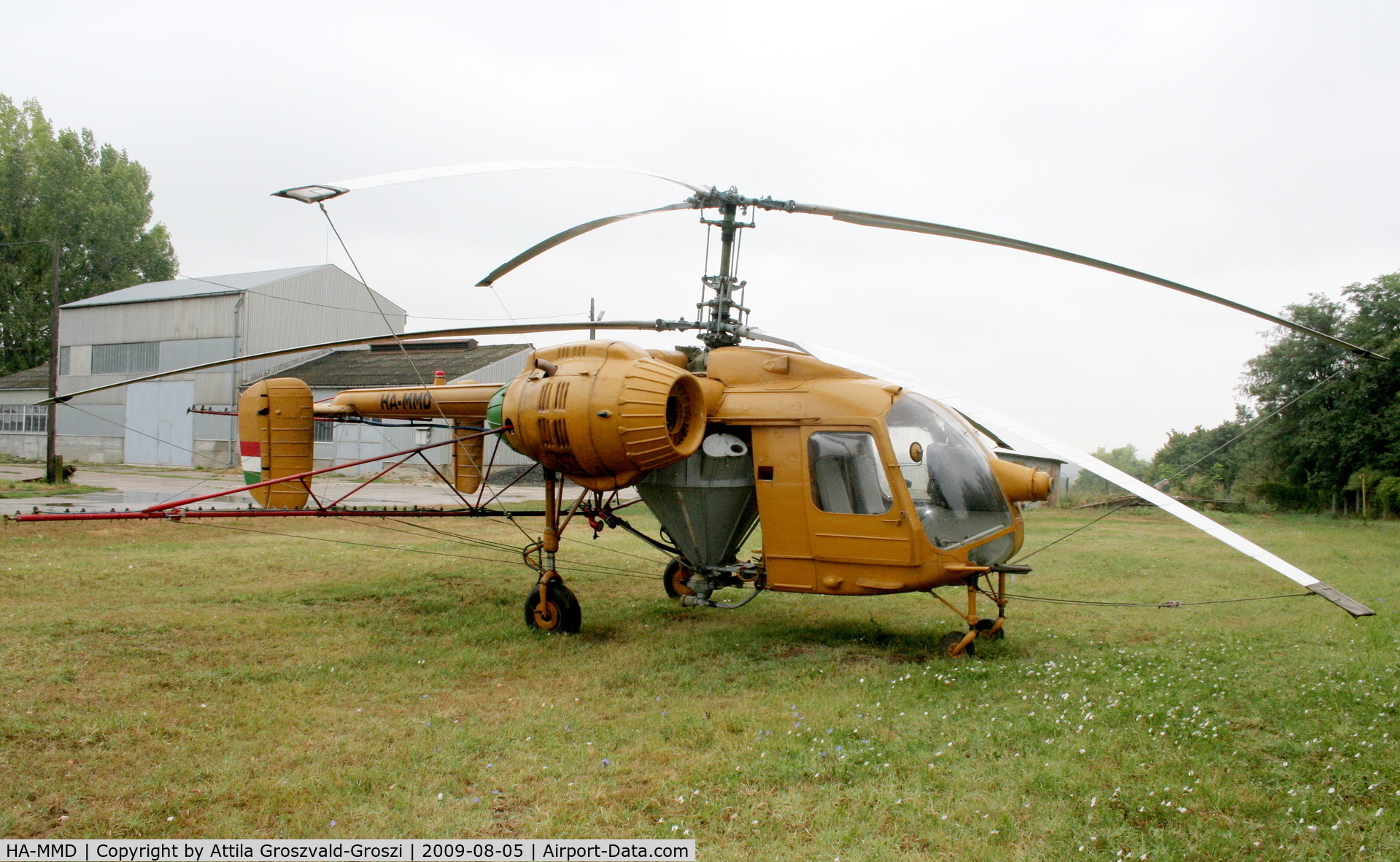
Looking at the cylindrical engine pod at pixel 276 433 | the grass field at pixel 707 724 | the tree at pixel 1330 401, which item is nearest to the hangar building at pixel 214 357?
the cylindrical engine pod at pixel 276 433

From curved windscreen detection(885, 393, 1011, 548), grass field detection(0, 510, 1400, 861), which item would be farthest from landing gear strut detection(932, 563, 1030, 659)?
curved windscreen detection(885, 393, 1011, 548)

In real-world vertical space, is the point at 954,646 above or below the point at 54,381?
below

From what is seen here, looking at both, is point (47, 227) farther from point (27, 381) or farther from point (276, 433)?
point (276, 433)

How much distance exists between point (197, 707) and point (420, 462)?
25753mm

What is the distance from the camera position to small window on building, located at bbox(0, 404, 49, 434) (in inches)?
1481

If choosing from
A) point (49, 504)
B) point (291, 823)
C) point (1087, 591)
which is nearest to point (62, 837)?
point (291, 823)

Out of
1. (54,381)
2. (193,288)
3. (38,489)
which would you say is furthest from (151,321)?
(38,489)

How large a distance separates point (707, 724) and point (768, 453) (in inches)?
103

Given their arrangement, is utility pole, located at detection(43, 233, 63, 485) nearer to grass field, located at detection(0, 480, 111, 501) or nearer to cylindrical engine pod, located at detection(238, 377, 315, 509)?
grass field, located at detection(0, 480, 111, 501)

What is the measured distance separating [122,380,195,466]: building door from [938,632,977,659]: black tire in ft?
105

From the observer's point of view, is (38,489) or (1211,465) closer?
(38,489)

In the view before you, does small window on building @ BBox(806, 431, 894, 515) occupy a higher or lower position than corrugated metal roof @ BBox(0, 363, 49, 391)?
lower

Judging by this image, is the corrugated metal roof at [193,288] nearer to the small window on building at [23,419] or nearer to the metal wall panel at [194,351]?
the metal wall panel at [194,351]

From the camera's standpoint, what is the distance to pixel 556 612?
8.11 metres
